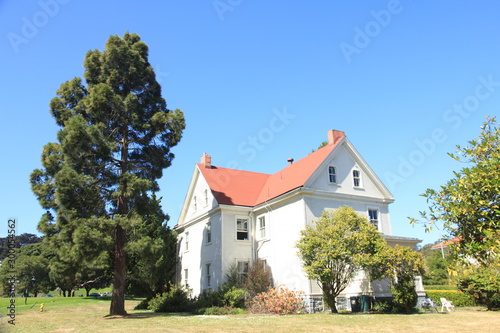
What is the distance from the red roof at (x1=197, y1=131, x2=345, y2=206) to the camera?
2647 cm

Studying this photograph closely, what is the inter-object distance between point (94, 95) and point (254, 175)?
1579 cm

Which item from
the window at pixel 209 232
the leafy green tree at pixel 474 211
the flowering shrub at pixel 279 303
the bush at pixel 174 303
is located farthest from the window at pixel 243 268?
the leafy green tree at pixel 474 211

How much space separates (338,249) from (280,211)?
709 cm

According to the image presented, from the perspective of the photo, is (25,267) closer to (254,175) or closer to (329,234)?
(254,175)

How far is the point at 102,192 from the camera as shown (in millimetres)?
22719

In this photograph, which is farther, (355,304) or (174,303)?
(174,303)

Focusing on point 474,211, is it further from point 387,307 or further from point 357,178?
point 357,178

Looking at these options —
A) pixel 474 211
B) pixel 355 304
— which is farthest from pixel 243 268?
pixel 474 211

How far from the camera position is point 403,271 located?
67.1 feet

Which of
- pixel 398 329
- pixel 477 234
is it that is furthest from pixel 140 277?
pixel 477 234

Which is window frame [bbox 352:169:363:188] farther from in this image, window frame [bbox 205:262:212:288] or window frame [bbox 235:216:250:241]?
window frame [bbox 205:262:212:288]

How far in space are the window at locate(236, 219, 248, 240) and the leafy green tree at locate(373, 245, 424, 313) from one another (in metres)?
11.0

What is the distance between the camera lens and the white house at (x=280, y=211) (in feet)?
79.0

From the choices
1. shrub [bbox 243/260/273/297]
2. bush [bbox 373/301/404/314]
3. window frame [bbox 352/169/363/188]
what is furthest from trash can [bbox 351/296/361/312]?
window frame [bbox 352/169/363/188]
